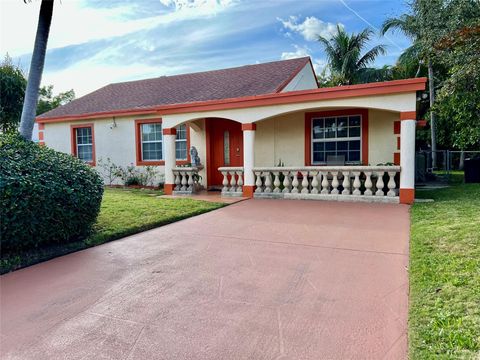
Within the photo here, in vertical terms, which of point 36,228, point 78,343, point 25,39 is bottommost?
point 78,343

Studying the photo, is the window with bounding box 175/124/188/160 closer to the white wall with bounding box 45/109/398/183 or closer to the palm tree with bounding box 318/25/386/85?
the white wall with bounding box 45/109/398/183

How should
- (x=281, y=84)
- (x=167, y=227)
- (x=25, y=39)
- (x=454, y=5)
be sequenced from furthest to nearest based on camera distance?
(x=454, y=5)
(x=281, y=84)
(x=25, y=39)
(x=167, y=227)

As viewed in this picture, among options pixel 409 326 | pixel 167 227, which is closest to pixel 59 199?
pixel 167 227

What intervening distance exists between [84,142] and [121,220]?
9066mm

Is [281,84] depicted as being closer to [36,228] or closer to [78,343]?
[36,228]

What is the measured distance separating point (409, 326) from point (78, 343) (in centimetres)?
247

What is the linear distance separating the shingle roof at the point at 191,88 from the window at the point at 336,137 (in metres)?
2.01

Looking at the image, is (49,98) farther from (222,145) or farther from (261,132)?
(261,132)

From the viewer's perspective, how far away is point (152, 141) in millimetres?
12625

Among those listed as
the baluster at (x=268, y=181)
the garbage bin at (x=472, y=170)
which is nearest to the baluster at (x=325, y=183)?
the baluster at (x=268, y=181)

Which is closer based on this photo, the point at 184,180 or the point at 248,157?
the point at 248,157

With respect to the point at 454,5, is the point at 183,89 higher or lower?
lower

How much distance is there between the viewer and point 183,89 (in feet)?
46.2

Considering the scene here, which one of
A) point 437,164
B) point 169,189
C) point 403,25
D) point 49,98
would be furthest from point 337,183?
point 49,98
